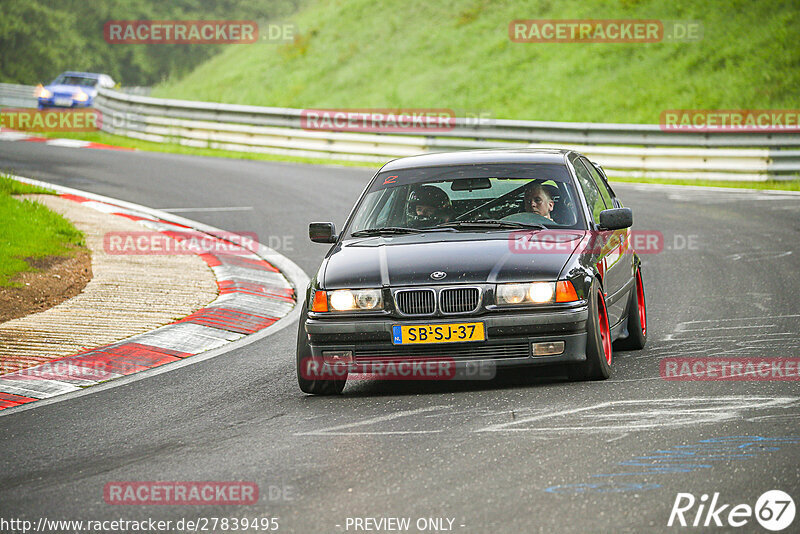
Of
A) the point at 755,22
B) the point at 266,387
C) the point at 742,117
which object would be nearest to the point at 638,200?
the point at 742,117

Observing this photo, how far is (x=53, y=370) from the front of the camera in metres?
8.58

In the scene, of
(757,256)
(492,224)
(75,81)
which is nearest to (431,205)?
(492,224)

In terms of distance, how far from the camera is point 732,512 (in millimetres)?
4645

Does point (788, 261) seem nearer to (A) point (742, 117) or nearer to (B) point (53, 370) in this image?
(B) point (53, 370)

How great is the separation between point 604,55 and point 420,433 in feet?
98.5

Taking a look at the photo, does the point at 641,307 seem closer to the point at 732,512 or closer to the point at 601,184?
the point at 601,184

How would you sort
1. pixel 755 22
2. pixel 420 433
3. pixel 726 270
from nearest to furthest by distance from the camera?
1. pixel 420 433
2. pixel 726 270
3. pixel 755 22

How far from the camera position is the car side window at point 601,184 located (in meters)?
9.49

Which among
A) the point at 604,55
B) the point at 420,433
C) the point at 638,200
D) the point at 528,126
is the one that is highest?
the point at 604,55

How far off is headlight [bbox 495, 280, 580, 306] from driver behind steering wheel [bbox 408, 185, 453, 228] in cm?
125

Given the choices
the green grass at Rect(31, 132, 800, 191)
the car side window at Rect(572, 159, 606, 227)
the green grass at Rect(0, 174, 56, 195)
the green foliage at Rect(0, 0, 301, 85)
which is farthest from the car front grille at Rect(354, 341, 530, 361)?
the green foliage at Rect(0, 0, 301, 85)

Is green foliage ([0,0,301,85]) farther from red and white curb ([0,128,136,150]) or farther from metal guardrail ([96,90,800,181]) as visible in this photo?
metal guardrail ([96,90,800,181])

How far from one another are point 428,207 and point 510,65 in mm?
28778

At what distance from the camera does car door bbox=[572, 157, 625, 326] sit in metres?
7.93
